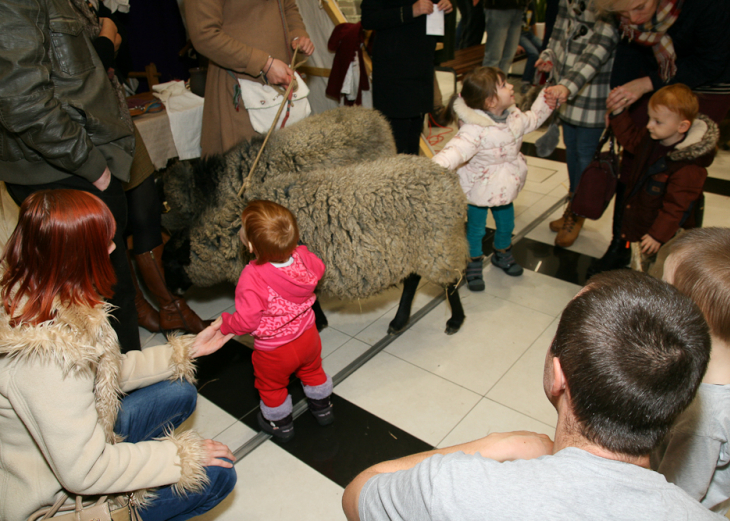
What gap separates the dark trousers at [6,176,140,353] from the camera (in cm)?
171

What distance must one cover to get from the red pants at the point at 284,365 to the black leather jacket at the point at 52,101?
0.90 meters

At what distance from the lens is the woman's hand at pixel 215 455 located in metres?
1.30

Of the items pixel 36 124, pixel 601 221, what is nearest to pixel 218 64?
pixel 36 124

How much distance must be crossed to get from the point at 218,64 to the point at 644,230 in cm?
234

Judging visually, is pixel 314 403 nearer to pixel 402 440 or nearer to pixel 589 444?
pixel 402 440

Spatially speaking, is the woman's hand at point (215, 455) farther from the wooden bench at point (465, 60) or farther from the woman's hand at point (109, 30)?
the wooden bench at point (465, 60)

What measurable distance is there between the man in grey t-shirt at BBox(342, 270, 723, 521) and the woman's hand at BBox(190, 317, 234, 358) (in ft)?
3.29

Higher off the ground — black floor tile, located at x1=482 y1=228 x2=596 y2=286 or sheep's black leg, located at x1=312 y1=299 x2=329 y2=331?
sheep's black leg, located at x1=312 y1=299 x2=329 y2=331

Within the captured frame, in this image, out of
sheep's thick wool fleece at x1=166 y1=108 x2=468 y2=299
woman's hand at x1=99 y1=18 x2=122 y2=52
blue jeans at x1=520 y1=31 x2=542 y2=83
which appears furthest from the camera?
blue jeans at x1=520 y1=31 x2=542 y2=83

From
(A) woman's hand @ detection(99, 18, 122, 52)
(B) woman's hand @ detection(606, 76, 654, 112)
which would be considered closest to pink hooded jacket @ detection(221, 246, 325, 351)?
(A) woman's hand @ detection(99, 18, 122, 52)

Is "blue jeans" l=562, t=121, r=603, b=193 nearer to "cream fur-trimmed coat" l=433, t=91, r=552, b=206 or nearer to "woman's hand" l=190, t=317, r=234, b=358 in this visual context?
"cream fur-trimmed coat" l=433, t=91, r=552, b=206

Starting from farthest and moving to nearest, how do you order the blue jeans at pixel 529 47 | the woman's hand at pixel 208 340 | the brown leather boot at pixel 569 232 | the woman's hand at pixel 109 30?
the blue jeans at pixel 529 47, the brown leather boot at pixel 569 232, the woman's hand at pixel 109 30, the woman's hand at pixel 208 340

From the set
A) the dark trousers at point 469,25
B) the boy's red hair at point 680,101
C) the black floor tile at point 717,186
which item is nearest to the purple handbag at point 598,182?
the boy's red hair at point 680,101

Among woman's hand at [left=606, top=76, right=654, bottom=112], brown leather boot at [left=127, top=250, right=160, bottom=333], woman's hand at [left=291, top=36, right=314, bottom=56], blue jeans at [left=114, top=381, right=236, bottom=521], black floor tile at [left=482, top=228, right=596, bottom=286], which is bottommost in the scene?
black floor tile at [left=482, top=228, right=596, bottom=286]
